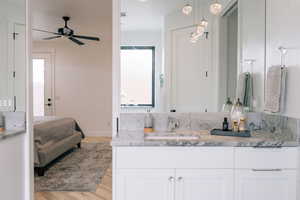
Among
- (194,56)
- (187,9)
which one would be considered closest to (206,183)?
(194,56)

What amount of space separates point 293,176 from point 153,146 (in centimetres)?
102

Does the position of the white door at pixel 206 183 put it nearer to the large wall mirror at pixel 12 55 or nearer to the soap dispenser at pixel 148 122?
the soap dispenser at pixel 148 122

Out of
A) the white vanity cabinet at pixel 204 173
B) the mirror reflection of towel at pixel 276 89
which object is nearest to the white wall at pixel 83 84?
the white vanity cabinet at pixel 204 173

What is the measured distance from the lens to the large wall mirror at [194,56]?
7.23ft

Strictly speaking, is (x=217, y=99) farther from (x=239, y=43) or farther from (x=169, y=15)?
(x=169, y=15)

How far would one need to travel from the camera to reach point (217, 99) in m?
2.25

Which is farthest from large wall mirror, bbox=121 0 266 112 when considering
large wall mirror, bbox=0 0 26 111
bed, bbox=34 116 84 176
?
bed, bbox=34 116 84 176

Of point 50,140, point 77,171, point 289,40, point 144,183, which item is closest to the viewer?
point 144,183

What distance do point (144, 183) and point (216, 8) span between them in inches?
67.5

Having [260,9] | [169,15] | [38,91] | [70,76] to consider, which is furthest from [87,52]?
[260,9]

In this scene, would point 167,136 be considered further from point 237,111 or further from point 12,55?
point 12,55

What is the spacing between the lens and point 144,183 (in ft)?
5.43

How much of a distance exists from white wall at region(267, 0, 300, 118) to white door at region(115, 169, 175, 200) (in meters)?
1.04

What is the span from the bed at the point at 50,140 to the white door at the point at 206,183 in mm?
2463
